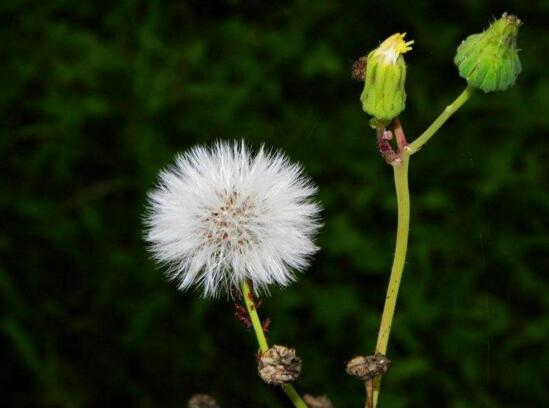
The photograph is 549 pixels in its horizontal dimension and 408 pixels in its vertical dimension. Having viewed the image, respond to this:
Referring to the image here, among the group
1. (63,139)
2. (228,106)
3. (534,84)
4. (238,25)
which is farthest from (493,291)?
(63,139)

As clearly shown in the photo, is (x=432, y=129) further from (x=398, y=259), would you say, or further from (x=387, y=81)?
(x=398, y=259)

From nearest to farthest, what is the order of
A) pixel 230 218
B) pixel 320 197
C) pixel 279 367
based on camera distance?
pixel 279 367
pixel 230 218
pixel 320 197

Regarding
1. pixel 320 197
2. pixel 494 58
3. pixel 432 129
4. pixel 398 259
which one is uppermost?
pixel 320 197

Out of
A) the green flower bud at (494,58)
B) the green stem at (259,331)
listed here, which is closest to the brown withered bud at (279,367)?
the green stem at (259,331)

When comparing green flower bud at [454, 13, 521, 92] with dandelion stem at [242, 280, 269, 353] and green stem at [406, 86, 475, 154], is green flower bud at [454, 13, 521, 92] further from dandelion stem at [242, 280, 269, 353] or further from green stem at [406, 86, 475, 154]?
dandelion stem at [242, 280, 269, 353]

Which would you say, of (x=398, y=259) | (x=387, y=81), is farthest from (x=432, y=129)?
(x=398, y=259)

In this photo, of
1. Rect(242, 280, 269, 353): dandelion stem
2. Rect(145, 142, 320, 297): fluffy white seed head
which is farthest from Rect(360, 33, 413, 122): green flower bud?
Rect(242, 280, 269, 353): dandelion stem

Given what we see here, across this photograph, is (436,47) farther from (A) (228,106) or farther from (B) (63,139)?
(B) (63,139)
